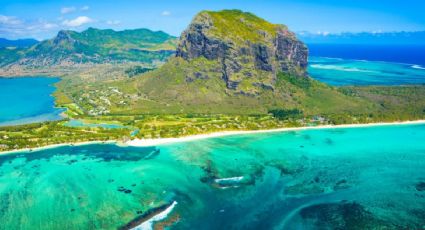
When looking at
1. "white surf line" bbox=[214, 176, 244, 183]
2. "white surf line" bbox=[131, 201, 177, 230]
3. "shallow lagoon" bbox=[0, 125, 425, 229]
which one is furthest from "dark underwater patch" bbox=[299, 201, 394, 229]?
"white surf line" bbox=[131, 201, 177, 230]

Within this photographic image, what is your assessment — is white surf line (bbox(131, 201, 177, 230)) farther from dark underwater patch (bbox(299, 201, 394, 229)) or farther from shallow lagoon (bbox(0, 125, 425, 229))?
dark underwater patch (bbox(299, 201, 394, 229))

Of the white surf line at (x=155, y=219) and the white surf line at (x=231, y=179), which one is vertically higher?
the white surf line at (x=231, y=179)

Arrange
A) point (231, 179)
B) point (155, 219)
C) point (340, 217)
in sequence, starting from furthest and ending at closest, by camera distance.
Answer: point (231, 179) → point (340, 217) → point (155, 219)

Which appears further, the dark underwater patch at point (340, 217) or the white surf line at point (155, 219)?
the dark underwater patch at point (340, 217)

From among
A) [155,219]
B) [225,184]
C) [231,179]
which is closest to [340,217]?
[225,184]

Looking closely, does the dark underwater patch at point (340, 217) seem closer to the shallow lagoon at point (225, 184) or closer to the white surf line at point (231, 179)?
the shallow lagoon at point (225, 184)

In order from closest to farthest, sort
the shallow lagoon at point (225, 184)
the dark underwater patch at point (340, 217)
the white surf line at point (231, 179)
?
the dark underwater patch at point (340, 217) → the shallow lagoon at point (225, 184) → the white surf line at point (231, 179)

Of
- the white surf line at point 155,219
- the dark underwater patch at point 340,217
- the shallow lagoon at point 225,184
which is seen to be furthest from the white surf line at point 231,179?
the dark underwater patch at point 340,217

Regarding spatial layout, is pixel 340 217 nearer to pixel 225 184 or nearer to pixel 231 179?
pixel 225 184

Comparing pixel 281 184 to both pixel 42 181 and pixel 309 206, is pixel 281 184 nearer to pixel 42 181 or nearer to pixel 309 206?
pixel 309 206
